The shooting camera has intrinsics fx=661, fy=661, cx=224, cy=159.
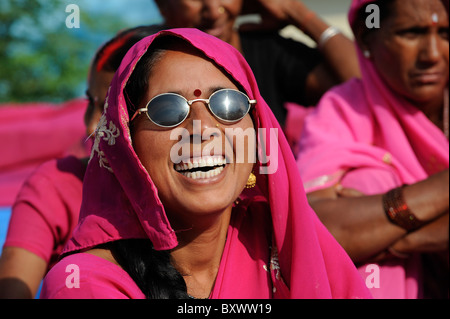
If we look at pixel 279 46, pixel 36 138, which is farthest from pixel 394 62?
pixel 36 138

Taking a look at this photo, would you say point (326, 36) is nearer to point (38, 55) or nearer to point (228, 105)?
point (228, 105)

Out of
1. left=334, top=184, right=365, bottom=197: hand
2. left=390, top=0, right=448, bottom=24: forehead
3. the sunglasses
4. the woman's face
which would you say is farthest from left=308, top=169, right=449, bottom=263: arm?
the sunglasses

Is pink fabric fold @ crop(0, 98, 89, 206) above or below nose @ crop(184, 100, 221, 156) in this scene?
above

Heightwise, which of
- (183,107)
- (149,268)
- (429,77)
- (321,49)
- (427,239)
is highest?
(321,49)

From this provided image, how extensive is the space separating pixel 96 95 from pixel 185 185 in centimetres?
130

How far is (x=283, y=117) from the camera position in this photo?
4293mm

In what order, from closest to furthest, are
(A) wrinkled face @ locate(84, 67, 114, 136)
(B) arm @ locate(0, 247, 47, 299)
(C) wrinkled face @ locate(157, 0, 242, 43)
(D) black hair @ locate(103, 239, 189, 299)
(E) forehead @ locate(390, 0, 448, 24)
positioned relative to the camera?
(D) black hair @ locate(103, 239, 189, 299) → (B) arm @ locate(0, 247, 47, 299) → (A) wrinkled face @ locate(84, 67, 114, 136) → (E) forehead @ locate(390, 0, 448, 24) → (C) wrinkled face @ locate(157, 0, 242, 43)

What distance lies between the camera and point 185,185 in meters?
2.15

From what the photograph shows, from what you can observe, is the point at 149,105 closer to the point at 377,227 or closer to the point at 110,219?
the point at 110,219

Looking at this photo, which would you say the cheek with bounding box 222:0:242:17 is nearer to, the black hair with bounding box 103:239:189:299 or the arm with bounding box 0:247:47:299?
the arm with bounding box 0:247:47:299

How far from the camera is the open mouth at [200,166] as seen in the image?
7.01 feet

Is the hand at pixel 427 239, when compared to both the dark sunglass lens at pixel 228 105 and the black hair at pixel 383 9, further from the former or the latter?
the dark sunglass lens at pixel 228 105

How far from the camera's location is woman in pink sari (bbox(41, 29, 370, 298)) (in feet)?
6.94
